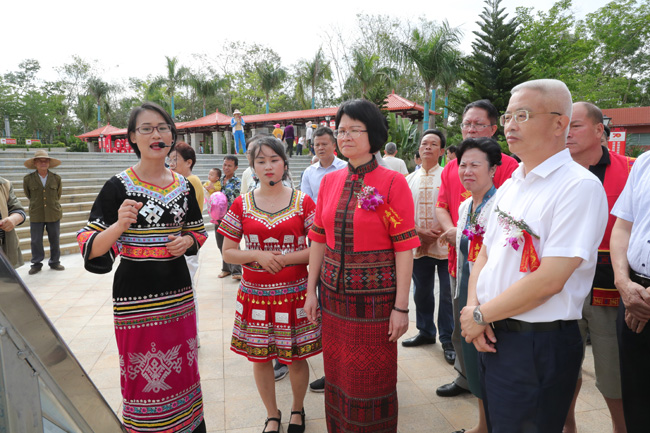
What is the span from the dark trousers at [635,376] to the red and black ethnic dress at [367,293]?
103 centimetres

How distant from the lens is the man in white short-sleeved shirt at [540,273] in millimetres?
1250

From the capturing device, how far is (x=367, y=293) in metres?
1.90

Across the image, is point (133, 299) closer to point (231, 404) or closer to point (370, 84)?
point (231, 404)

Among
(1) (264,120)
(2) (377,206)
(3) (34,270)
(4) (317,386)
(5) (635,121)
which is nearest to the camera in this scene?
(2) (377,206)

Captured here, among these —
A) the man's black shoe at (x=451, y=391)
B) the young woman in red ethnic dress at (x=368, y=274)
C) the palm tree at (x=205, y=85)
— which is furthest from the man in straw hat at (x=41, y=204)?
the palm tree at (x=205, y=85)

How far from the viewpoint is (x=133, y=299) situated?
6.19ft

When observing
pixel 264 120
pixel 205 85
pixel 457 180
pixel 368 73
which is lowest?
pixel 457 180

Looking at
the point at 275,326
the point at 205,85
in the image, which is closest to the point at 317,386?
the point at 275,326

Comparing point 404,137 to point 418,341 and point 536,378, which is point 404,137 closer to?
point 418,341

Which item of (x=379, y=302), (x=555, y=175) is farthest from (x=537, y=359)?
(x=379, y=302)

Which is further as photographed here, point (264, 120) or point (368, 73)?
point (368, 73)

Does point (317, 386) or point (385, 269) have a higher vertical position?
point (385, 269)

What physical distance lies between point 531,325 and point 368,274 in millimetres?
751

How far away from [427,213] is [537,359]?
2.18 meters
